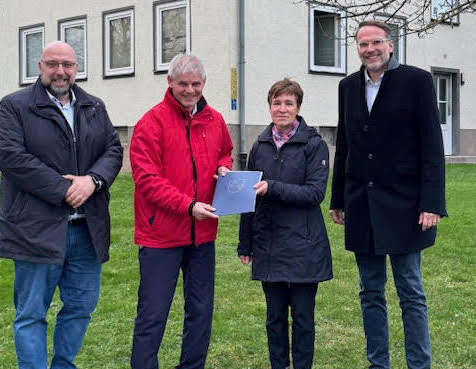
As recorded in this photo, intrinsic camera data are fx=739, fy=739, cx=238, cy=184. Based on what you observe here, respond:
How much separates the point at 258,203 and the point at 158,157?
689 millimetres

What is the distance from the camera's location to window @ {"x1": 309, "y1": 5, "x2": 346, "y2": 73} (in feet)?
55.7

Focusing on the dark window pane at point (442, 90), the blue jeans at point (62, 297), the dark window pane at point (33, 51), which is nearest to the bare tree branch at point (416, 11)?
the blue jeans at point (62, 297)

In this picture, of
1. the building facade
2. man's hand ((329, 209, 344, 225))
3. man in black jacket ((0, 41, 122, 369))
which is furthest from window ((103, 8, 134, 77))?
man in black jacket ((0, 41, 122, 369))

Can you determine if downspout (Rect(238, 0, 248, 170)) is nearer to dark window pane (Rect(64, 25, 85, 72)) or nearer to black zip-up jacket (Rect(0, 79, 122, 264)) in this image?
dark window pane (Rect(64, 25, 85, 72))

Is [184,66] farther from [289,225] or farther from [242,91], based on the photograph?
[242,91]

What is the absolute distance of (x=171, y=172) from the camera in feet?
13.5

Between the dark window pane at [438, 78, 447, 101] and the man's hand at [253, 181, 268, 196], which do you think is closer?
the man's hand at [253, 181, 268, 196]

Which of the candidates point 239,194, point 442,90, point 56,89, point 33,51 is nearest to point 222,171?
point 239,194

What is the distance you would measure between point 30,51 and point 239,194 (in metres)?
17.2

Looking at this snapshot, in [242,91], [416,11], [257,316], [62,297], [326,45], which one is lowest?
[257,316]

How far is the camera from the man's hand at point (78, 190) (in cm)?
397

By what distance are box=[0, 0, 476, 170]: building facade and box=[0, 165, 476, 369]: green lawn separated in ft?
23.3

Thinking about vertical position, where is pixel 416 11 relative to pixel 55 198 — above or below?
above

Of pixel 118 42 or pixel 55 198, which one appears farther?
pixel 118 42
